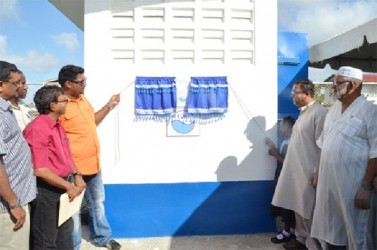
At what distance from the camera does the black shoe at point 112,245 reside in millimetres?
3973

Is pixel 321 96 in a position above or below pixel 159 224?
above

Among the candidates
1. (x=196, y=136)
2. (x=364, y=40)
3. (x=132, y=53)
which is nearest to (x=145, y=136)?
(x=196, y=136)

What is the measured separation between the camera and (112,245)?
157 inches

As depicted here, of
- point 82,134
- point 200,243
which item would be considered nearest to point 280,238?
point 200,243

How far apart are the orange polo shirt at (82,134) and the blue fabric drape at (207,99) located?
1159 mm

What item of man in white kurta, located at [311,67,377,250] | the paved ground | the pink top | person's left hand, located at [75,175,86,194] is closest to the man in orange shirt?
A: the paved ground

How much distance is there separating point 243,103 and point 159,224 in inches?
69.4

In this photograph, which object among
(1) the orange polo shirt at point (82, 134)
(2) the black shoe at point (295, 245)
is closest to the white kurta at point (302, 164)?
(2) the black shoe at point (295, 245)

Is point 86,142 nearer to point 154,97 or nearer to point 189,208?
point 154,97

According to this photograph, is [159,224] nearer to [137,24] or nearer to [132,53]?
[132,53]

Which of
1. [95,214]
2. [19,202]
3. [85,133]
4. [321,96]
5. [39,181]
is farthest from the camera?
[321,96]

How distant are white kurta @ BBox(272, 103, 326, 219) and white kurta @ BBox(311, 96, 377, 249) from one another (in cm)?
46

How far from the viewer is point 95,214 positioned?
4012 mm

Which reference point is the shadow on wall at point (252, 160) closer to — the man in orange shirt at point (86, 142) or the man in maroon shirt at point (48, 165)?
the man in orange shirt at point (86, 142)
